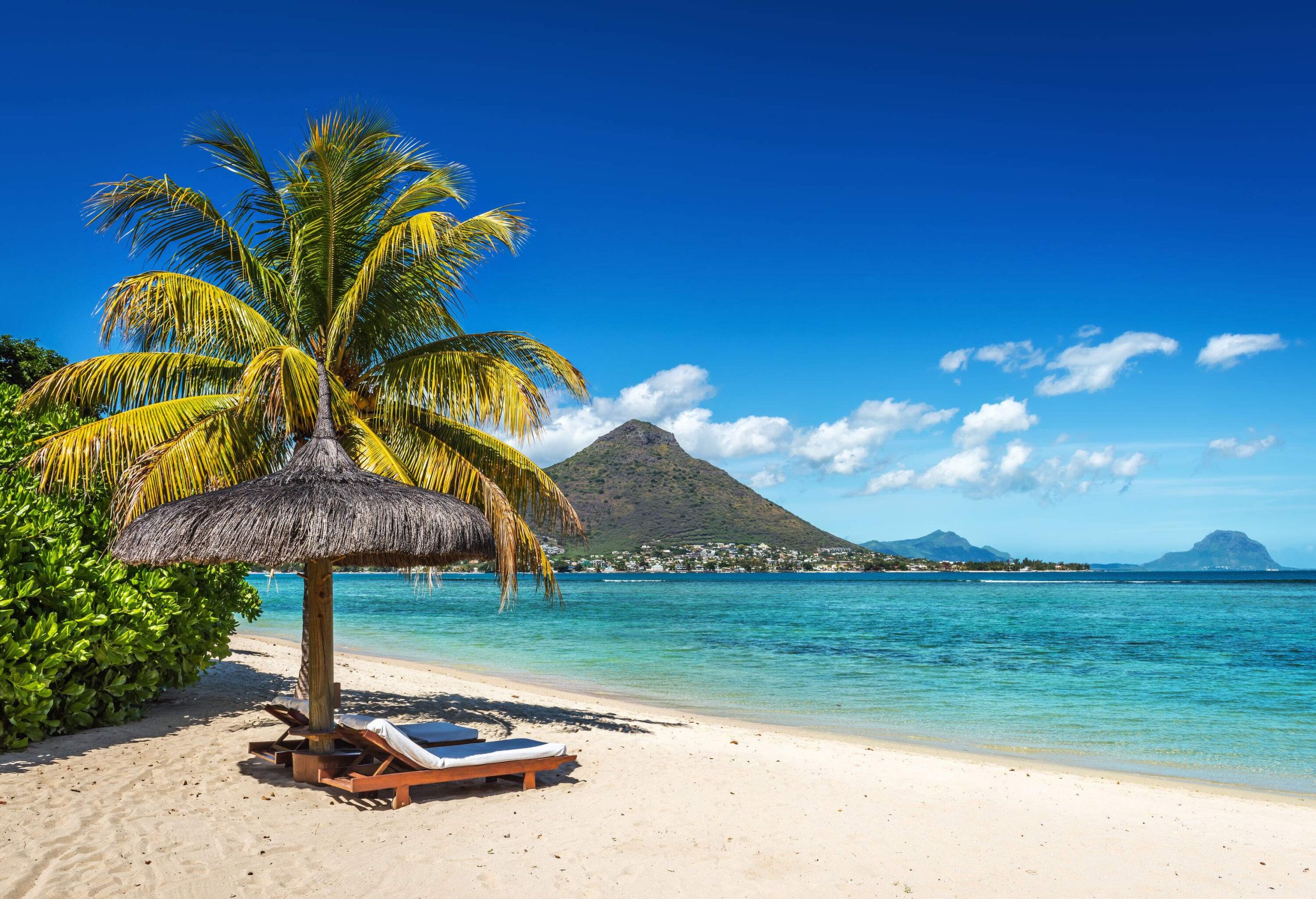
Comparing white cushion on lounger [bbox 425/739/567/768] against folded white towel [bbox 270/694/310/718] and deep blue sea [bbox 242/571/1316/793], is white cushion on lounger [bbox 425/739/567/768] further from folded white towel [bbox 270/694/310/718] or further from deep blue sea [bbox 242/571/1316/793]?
deep blue sea [bbox 242/571/1316/793]

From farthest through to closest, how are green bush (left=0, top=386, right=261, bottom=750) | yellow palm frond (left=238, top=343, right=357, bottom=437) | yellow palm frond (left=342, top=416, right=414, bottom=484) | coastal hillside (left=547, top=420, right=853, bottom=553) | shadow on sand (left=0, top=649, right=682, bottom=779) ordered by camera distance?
coastal hillside (left=547, top=420, right=853, bottom=553)
yellow palm frond (left=342, top=416, right=414, bottom=484)
yellow palm frond (left=238, top=343, right=357, bottom=437)
shadow on sand (left=0, top=649, right=682, bottom=779)
green bush (left=0, top=386, right=261, bottom=750)

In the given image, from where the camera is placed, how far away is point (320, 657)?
21.9 ft

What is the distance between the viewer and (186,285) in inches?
313

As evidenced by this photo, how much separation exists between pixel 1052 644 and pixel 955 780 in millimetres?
22351

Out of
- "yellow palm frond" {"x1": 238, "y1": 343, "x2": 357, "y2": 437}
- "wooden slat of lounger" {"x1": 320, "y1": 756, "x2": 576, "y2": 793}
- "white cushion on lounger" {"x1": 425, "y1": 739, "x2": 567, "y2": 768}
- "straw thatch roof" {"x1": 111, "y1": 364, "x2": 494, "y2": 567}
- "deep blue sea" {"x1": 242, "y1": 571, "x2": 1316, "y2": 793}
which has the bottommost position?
"deep blue sea" {"x1": 242, "y1": 571, "x2": 1316, "y2": 793}

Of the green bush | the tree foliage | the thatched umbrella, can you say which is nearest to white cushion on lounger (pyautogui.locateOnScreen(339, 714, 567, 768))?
the thatched umbrella

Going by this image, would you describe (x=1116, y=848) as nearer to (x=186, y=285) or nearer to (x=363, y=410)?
(x=363, y=410)

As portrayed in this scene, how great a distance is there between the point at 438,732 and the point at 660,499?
102052 millimetres

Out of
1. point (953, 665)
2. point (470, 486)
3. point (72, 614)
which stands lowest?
point (953, 665)

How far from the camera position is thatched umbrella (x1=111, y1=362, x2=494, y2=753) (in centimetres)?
595

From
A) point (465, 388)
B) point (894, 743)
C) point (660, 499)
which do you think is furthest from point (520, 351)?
point (660, 499)

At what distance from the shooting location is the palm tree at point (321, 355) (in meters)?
7.73

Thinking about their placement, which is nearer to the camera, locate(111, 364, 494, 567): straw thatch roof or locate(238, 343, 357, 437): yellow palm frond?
locate(111, 364, 494, 567): straw thatch roof

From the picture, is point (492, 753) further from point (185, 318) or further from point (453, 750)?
point (185, 318)
